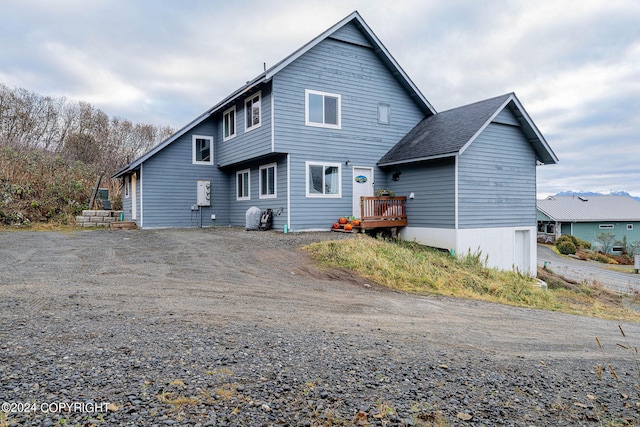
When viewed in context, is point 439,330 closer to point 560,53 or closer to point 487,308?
point 487,308

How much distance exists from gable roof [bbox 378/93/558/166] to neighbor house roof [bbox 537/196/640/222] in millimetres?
28162

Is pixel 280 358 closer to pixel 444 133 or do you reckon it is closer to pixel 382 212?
pixel 382 212

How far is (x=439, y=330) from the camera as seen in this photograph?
17.7 feet

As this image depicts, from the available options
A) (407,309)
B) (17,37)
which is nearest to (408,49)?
(407,309)

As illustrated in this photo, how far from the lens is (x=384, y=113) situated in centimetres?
1750

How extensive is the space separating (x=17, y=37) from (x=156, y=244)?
13939mm

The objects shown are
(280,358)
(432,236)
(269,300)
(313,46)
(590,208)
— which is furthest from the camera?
(590,208)

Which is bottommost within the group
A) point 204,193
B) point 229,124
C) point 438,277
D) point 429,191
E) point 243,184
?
point 438,277

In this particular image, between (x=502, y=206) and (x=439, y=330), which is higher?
(x=502, y=206)

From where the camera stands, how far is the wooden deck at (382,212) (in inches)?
603

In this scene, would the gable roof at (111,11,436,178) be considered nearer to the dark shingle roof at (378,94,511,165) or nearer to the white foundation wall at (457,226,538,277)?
the dark shingle roof at (378,94,511,165)

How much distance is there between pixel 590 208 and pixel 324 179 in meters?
38.8

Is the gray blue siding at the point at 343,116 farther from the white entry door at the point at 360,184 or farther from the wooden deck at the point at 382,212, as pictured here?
the wooden deck at the point at 382,212

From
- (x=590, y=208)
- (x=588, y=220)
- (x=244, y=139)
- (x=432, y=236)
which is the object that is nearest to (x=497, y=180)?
(x=432, y=236)
